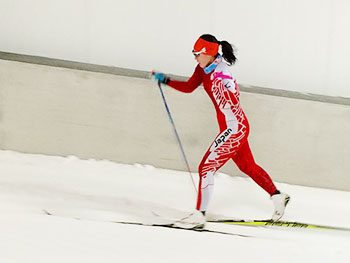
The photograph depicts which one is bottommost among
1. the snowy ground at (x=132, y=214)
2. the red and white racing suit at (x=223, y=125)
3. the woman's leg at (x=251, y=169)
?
the snowy ground at (x=132, y=214)

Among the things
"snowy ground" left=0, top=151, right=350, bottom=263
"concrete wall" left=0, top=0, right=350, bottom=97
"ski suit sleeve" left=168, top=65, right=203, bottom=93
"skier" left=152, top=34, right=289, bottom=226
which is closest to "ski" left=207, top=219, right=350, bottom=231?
"snowy ground" left=0, top=151, right=350, bottom=263

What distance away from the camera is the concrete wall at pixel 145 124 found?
4910 mm

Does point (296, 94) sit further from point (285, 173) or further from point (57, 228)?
point (57, 228)

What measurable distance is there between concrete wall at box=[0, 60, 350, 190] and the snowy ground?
142mm

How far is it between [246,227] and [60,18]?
104 inches

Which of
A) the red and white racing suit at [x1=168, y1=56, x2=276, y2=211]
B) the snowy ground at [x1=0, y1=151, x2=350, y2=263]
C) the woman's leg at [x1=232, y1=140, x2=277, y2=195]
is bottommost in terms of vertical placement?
the snowy ground at [x1=0, y1=151, x2=350, y2=263]

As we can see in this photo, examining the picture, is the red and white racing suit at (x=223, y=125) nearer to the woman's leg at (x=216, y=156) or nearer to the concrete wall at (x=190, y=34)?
the woman's leg at (x=216, y=156)

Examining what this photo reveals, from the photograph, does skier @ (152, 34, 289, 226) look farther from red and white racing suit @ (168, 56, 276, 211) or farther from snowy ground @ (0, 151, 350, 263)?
snowy ground @ (0, 151, 350, 263)

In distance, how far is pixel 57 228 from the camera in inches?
131

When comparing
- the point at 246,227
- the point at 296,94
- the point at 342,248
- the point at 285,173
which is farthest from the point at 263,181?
the point at 296,94

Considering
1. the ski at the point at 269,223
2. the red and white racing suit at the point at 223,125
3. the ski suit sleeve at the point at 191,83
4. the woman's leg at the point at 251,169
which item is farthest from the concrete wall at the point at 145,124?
the ski at the point at 269,223

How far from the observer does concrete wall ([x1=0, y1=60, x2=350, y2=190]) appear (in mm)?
4910

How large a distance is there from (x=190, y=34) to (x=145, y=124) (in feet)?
3.38

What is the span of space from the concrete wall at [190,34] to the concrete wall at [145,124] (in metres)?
0.38
